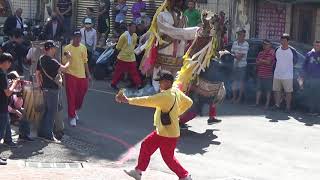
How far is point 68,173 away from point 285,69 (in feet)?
24.2

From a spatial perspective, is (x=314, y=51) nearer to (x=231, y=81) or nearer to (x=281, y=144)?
(x=231, y=81)

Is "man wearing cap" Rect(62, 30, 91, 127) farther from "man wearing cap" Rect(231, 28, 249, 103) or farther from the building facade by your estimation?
the building facade

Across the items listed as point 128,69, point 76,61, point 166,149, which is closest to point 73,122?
point 76,61

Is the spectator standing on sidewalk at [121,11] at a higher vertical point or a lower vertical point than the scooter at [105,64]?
higher

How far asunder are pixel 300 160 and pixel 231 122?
10.2ft

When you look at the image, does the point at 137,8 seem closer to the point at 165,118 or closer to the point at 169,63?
the point at 169,63

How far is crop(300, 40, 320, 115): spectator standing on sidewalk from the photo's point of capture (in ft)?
48.9

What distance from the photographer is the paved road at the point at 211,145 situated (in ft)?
32.7

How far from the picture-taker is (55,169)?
9430mm

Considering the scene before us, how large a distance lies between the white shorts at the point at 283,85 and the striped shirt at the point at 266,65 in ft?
1.13

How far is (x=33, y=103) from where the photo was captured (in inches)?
433

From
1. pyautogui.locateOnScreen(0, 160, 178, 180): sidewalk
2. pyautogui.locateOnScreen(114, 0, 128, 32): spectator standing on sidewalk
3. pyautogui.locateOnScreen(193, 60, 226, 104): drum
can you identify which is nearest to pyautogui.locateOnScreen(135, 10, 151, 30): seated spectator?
pyautogui.locateOnScreen(114, 0, 128, 32): spectator standing on sidewalk

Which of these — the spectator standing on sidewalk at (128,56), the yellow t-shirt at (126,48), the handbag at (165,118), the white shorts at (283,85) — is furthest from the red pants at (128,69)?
the handbag at (165,118)

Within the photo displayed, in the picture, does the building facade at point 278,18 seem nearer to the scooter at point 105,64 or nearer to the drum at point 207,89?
the scooter at point 105,64
